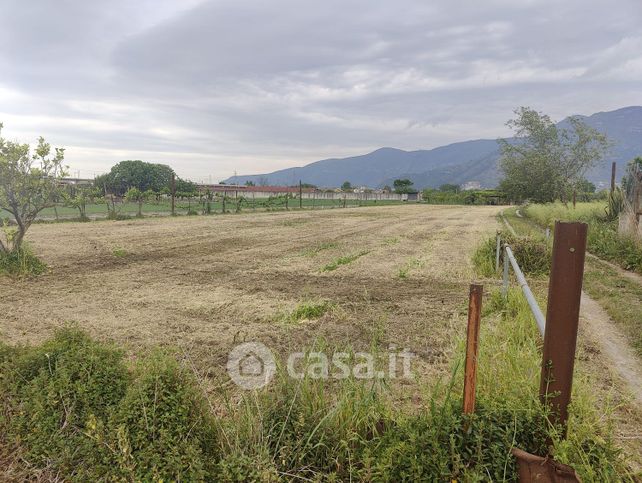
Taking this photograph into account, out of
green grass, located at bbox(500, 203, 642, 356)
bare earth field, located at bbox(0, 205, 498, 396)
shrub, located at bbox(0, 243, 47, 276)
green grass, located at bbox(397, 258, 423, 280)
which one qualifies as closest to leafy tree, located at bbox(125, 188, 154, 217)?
bare earth field, located at bbox(0, 205, 498, 396)

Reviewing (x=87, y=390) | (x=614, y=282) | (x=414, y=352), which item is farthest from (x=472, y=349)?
(x=614, y=282)

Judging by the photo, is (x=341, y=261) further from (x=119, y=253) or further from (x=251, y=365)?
(x=251, y=365)

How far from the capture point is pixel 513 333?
3.88m

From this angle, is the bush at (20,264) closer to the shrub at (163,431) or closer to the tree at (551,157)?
the shrub at (163,431)

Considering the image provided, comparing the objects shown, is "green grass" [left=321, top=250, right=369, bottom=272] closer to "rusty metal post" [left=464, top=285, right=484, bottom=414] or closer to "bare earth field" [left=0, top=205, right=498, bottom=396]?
"bare earth field" [left=0, top=205, right=498, bottom=396]

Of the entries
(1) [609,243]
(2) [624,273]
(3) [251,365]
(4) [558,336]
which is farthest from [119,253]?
(1) [609,243]

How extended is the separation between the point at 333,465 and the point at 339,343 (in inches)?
72.6

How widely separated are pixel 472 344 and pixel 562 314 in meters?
0.42

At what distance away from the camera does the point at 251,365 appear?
3576mm

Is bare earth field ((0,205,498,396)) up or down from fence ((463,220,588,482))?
down

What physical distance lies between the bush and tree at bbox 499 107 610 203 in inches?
991

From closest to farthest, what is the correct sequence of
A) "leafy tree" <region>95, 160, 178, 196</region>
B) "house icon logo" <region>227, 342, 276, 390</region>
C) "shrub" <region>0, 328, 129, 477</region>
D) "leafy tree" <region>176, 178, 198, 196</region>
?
"shrub" <region>0, 328, 129, 477</region>, "house icon logo" <region>227, 342, 276, 390</region>, "leafy tree" <region>176, 178, 198, 196</region>, "leafy tree" <region>95, 160, 178, 196</region>

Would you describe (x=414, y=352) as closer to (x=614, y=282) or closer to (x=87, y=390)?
(x=87, y=390)

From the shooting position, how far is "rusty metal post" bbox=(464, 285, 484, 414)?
78.5 inches
